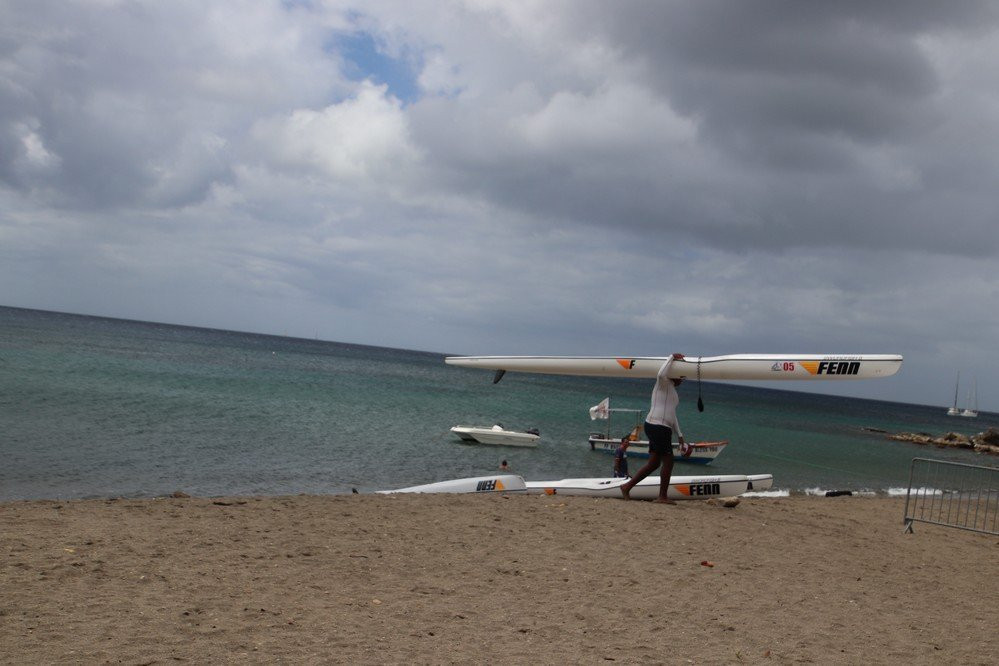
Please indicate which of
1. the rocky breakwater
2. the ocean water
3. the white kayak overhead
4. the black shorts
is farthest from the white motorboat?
the rocky breakwater

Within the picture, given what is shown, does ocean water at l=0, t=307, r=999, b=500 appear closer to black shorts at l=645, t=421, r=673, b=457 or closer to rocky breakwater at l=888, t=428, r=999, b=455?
rocky breakwater at l=888, t=428, r=999, b=455

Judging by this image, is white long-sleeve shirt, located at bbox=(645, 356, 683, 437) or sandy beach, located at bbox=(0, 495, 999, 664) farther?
white long-sleeve shirt, located at bbox=(645, 356, 683, 437)

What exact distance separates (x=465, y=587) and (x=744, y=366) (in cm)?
557

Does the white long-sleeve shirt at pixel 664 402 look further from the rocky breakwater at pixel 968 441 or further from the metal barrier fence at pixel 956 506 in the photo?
the rocky breakwater at pixel 968 441

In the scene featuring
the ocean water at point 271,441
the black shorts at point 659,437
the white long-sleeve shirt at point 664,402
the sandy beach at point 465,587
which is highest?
the white long-sleeve shirt at point 664,402

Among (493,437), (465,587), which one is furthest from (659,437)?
(493,437)

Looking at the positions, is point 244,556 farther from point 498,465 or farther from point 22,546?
point 498,465

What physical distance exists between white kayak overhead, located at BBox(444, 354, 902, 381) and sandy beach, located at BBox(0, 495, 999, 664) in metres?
1.94

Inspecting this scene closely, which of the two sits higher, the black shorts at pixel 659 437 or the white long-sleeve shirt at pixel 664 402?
the white long-sleeve shirt at pixel 664 402

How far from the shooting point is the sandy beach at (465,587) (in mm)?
4977

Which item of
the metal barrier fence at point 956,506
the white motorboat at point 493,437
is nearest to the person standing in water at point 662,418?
the metal barrier fence at point 956,506

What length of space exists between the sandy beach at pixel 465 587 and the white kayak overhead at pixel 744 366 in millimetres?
1941

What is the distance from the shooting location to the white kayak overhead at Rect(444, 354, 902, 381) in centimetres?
956

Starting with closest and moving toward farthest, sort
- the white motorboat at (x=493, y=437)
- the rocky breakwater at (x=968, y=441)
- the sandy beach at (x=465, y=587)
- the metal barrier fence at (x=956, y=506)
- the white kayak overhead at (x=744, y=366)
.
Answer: the sandy beach at (x=465, y=587) < the white kayak overhead at (x=744, y=366) < the metal barrier fence at (x=956, y=506) < the white motorboat at (x=493, y=437) < the rocky breakwater at (x=968, y=441)
